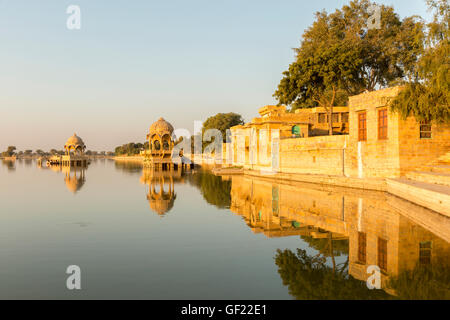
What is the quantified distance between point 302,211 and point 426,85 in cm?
956

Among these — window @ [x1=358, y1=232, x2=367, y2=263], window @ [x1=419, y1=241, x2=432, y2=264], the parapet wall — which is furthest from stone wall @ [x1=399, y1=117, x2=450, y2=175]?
window @ [x1=419, y1=241, x2=432, y2=264]

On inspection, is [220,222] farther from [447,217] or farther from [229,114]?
[229,114]

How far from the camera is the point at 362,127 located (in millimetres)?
19250

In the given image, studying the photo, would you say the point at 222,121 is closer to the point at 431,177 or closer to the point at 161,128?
the point at 161,128

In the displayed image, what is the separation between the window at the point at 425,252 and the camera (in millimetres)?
6506

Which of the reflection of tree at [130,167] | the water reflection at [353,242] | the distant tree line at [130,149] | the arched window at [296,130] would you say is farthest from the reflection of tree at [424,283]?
the distant tree line at [130,149]

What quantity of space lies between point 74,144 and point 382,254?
7542cm

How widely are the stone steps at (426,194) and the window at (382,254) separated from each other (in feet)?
11.8

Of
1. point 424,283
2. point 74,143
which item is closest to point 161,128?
point 74,143

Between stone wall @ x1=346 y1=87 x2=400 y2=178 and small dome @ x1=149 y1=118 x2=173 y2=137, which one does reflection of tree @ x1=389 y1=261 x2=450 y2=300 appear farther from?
small dome @ x1=149 y1=118 x2=173 y2=137

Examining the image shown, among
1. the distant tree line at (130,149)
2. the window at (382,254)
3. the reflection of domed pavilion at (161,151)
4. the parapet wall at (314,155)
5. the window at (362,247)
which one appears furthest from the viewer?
the distant tree line at (130,149)

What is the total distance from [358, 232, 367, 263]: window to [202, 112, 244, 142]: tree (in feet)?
207

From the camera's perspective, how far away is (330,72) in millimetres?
27016

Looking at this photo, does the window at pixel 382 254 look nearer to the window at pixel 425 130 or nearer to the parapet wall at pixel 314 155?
the window at pixel 425 130
